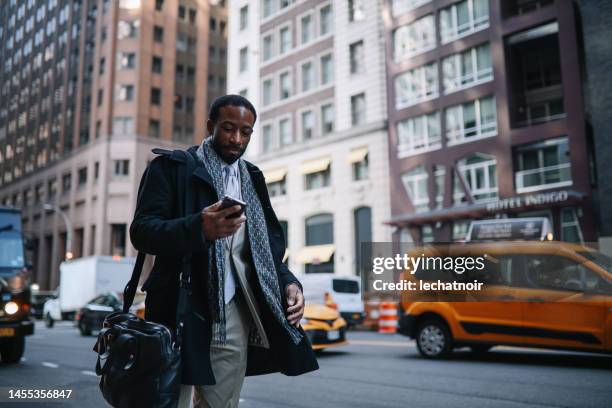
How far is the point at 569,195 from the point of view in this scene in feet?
73.4

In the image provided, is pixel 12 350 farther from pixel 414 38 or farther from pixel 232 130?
pixel 414 38

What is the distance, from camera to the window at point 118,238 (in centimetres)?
4753

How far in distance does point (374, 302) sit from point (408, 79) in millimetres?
14473

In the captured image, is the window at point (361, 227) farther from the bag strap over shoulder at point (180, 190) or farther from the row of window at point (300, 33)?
the bag strap over shoulder at point (180, 190)

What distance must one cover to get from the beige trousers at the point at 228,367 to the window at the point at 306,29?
34.8 metres

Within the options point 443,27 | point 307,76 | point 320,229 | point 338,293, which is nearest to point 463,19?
point 443,27

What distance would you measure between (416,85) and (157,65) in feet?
94.7

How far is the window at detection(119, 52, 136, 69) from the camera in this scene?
161 feet

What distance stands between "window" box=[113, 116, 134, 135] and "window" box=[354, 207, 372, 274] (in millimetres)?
25866

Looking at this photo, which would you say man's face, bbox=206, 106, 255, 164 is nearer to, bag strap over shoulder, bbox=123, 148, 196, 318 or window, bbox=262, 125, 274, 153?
bag strap over shoulder, bbox=123, 148, 196, 318

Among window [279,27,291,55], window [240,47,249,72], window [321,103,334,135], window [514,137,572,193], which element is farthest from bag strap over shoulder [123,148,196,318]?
window [240,47,249,72]

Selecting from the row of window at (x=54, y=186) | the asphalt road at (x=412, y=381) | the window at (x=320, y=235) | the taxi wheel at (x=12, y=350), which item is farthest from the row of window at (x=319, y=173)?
the taxi wheel at (x=12, y=350)

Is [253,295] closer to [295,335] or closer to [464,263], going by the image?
[295,335]

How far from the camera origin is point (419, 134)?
29.2 metres
